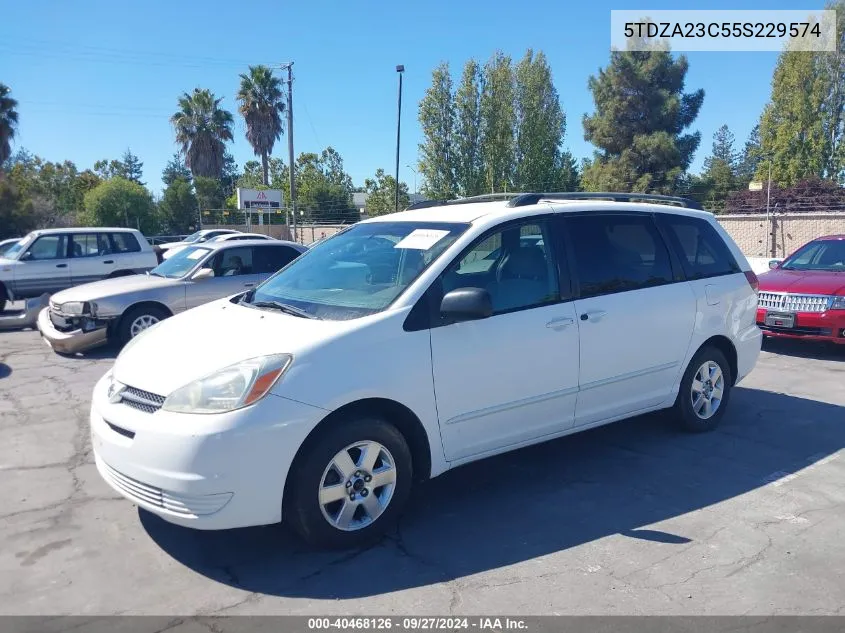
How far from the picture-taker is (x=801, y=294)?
8.82 m

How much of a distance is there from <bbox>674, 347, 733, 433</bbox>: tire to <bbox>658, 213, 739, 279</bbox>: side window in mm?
668

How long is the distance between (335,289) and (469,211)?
110cm

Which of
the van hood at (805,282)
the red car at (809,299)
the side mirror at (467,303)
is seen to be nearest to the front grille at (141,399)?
the side mirror at (467,303)

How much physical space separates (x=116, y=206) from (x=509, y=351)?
144 feet

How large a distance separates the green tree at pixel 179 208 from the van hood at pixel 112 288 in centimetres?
4062

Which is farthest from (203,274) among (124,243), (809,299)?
(809,299)

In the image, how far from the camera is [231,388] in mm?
3410

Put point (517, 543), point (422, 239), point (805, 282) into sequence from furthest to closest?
point (805, 282) → point (422, 239) → point (517, 543)

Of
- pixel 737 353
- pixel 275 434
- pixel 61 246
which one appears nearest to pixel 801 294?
pixel 737 353

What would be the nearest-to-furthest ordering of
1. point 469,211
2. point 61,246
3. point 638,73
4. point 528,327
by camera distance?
1. point 528,327
2. point 469,211
3. point 61,246
4. point 638,73

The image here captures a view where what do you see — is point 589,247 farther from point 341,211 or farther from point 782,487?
point 341,211

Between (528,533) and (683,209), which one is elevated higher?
(683,209)

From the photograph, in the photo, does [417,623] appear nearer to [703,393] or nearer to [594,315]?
[594,315]

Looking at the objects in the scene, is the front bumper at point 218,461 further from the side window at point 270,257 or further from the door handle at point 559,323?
the side window at point 270,257
